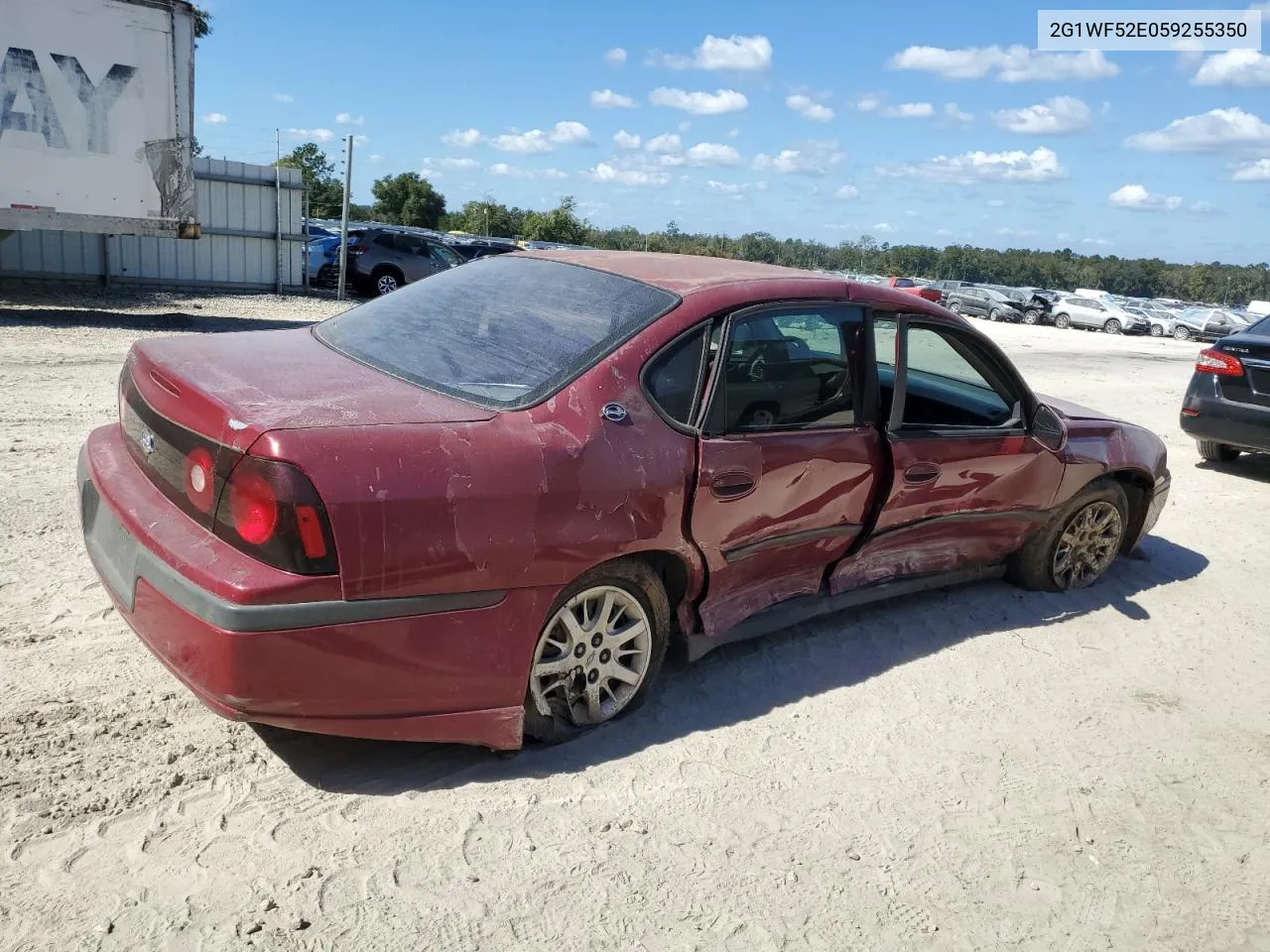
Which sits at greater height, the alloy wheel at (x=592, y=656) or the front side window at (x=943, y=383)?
the front side window at (x=943, y=383)

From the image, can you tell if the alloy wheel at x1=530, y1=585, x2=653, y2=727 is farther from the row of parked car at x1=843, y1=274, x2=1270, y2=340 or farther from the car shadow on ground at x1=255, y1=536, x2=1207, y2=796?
the row of parked car at x1=843, y1=274, x2=1270, y2=340

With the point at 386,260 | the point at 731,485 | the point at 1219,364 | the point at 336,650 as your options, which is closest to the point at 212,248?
the point at 386,260

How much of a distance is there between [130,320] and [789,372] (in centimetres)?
1274

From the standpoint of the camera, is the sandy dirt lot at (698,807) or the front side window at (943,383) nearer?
A: the sandy dirt lot at (698,807)

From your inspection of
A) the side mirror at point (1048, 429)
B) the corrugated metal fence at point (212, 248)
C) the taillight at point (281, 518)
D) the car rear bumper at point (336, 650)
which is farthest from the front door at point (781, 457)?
the corrugated metal fence at point (212, 248)

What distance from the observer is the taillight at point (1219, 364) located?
8758 mm

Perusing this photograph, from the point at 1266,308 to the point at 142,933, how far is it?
49159mm

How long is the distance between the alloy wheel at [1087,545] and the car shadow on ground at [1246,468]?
4.51 meters

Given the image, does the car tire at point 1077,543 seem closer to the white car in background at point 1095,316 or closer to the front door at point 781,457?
the front door at point 781,457

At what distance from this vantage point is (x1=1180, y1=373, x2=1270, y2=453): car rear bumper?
28.0 ft

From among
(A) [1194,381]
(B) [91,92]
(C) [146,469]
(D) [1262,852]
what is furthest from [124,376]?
(B) [91,92]

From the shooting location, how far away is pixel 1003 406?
15.8 ft

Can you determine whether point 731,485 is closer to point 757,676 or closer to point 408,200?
point 757,676

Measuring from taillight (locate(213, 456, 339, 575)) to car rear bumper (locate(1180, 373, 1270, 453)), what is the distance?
8.38 m
